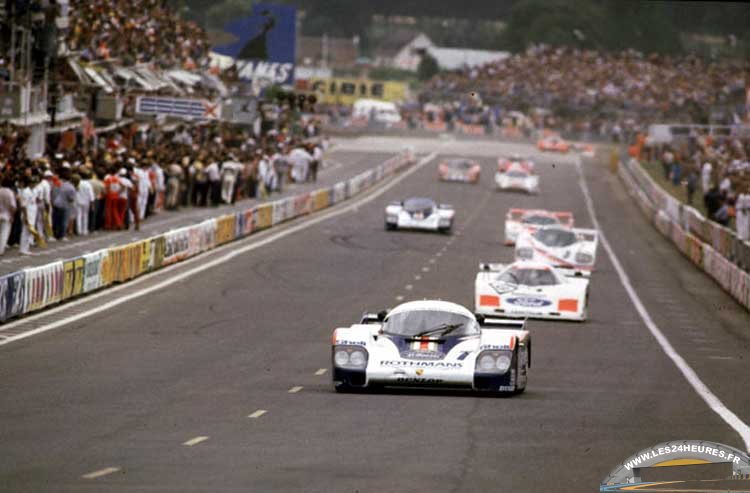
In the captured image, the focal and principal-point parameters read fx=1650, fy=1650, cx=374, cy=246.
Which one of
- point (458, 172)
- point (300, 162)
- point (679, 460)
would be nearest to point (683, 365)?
point (679, 460)

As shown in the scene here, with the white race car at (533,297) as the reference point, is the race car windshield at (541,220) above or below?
below

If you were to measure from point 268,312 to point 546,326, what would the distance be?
17.2 ft

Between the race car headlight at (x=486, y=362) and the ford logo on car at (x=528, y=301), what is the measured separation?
37.1ft

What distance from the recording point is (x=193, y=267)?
39531mm

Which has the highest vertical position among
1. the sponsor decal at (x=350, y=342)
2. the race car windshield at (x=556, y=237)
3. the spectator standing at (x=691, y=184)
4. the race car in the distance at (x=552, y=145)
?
the sponsor decal at (x=350, y=342)

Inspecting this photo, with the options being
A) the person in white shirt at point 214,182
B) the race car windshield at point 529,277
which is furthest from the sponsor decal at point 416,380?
the person in white shirt at point 214,182

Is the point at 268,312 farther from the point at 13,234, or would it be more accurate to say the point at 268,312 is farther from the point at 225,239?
the point at 225,239

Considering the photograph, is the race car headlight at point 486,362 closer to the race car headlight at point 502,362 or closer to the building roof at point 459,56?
the race car headlight at point 502,362

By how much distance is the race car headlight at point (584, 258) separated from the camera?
41.6 meters

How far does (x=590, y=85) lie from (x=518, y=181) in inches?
1343

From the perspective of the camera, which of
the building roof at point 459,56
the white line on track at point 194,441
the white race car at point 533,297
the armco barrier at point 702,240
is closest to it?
the white line on track at point 194,441

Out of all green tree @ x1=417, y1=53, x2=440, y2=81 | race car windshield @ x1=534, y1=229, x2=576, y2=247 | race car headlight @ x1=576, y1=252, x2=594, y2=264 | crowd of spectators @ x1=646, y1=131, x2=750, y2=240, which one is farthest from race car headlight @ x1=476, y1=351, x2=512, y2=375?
green tree @ x1=417, y1=53, x2=440, y2=81

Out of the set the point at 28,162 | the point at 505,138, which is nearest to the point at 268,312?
the point at 28,162

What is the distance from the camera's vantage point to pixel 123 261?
1373 inches
